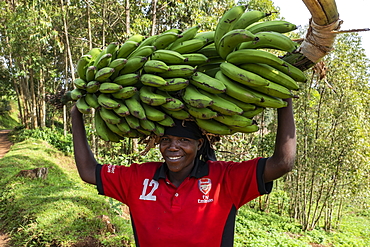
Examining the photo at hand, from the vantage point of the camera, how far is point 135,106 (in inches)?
65.6

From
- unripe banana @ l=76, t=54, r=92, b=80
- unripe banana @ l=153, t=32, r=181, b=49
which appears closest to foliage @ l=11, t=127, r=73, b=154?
unripe banana @ l=76, t=54, r=92, b=80

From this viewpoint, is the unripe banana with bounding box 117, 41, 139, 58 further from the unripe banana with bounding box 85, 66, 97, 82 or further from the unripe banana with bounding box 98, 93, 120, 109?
the unripe banana with bounding box 98, 93, 120, 109

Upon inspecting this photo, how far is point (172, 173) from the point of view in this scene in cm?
197

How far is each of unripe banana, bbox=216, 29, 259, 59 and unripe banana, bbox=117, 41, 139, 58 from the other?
0.54m

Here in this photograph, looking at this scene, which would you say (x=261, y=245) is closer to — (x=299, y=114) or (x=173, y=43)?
(x=299, y=114)

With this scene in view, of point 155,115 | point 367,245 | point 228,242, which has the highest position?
point 155,115

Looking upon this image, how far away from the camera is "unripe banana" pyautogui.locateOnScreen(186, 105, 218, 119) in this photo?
1580 mm

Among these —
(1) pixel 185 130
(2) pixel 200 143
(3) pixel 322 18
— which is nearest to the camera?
(3) pixel 322 18

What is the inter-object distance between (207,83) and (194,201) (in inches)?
27.7

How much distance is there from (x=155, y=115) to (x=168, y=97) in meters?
0.12

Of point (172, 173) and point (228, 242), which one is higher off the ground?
point (172, 173)

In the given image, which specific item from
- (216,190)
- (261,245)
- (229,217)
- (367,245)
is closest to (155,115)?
(216,190)

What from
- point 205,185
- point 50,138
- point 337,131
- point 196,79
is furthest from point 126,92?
point 50,138

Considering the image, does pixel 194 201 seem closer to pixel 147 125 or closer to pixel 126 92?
pixel 147 125
